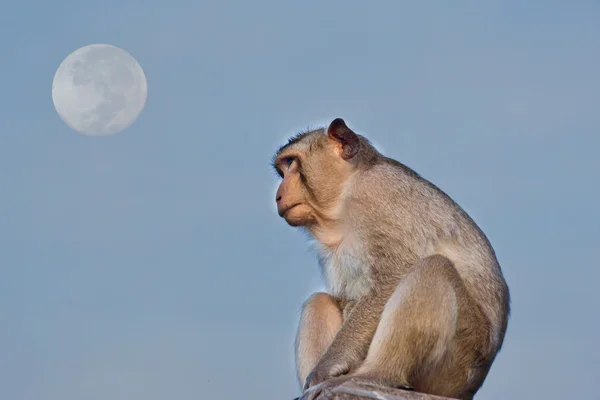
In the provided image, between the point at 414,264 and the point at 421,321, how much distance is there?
0.86 meters

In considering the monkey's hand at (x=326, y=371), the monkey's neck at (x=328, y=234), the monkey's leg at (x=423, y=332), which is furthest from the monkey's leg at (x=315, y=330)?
the monkey's leg at (x=423, y=332)

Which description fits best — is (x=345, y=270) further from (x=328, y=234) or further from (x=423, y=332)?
(x=423, y=332)

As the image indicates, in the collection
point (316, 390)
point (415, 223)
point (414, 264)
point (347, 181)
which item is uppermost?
point (347, 181)

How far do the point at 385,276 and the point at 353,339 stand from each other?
0.78 meters

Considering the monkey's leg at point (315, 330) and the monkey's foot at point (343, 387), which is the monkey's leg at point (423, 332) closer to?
the monkey's foot at point (343, 387)

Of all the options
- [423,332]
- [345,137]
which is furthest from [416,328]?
[345,137]

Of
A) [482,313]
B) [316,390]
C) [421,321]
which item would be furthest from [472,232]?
[316,390]

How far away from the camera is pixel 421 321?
938cm

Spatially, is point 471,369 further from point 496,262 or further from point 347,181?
point 347,181

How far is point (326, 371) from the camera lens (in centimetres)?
988

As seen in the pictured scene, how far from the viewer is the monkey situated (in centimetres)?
945

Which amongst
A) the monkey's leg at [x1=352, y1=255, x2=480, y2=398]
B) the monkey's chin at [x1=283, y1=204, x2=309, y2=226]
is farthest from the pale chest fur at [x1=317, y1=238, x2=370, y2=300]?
the monkey's leg at [x1=352, y1=255, x2=480, y2=398]

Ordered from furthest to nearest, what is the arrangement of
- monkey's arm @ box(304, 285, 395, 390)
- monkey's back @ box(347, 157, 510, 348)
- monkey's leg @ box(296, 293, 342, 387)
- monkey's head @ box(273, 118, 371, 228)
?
monkey's head @ box(273, 118, 371, 228) < monkey's leg @ box(296, 293, 342, 387) < monkey's back @ box(347, 157, 510, 348) < monkey's arm @ box(304, 285, 395, 390)

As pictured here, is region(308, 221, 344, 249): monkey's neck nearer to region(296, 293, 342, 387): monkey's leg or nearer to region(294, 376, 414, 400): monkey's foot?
region(296, 293, 342, 387): monkey's leg
